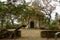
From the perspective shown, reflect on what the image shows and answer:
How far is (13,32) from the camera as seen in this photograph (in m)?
6.75

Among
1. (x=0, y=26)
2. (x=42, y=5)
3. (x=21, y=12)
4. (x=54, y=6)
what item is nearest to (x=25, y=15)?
(x=21, y=12)

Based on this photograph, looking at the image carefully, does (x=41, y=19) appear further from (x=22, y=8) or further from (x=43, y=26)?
(x=22, y=8)

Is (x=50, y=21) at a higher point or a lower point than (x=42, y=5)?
lower

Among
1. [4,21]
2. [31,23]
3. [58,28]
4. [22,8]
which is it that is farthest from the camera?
[31,23]

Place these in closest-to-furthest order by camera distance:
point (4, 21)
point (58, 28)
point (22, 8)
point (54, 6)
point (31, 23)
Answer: point (22, 8), point (4, 21), point (58, 28), point (54, 6), point (31, 23)

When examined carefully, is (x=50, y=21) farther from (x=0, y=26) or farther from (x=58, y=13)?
(x=0, y=26)

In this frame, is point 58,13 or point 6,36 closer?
point 6,36

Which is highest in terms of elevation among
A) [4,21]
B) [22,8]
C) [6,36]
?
[22,8]

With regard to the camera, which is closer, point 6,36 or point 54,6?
point 6,36

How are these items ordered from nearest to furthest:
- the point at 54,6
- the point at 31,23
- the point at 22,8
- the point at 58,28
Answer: the point at 22,8 < the point at 58,28 < the point at 54,6 < the point at 31,23

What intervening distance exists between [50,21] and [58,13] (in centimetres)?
94

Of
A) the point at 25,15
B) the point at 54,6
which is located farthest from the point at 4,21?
the point at 54,6

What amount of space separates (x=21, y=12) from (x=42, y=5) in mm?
2245

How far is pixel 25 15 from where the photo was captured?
6793 millimetres
